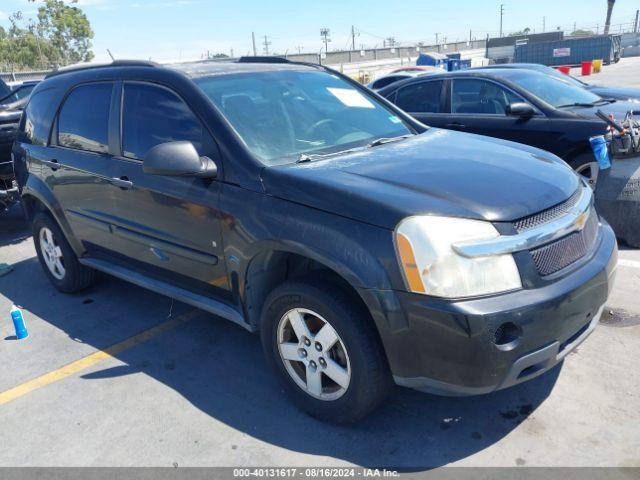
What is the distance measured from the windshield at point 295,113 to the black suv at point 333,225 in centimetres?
1

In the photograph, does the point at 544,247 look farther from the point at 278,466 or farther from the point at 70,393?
the point at 70,393

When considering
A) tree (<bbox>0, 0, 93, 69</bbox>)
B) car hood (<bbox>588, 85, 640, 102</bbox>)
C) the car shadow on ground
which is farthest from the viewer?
tree (<bbox>0, 0, 93, 69</bbox>)

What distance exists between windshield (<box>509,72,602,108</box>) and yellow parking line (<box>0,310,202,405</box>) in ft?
15.1

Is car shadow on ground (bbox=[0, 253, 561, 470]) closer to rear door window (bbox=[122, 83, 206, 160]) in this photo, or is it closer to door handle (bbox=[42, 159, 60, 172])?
door handle (bbox=[42, 159, 60, 172])

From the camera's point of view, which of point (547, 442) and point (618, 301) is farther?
point (618, 301)

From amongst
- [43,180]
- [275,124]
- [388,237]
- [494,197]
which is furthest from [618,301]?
[43,180]

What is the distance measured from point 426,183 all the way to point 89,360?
2617 millimetres

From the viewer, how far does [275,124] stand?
134 inches

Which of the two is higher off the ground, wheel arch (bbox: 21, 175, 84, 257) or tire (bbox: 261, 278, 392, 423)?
wheel arch (bbox: 21, 175, 84, 257)

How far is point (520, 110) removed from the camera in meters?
6.11

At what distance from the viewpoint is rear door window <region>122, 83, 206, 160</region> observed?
3371 millimetres

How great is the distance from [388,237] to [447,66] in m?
26.2

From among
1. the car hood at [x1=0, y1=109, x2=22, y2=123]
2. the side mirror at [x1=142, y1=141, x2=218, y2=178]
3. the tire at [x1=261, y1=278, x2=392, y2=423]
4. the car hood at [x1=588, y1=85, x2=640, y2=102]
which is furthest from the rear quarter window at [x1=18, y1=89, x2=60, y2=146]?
the car hood at [x1=588, y1=85, x2=640, y2=102]

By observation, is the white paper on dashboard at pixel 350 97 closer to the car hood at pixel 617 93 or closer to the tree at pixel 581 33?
the car hood at pixel 617 93
